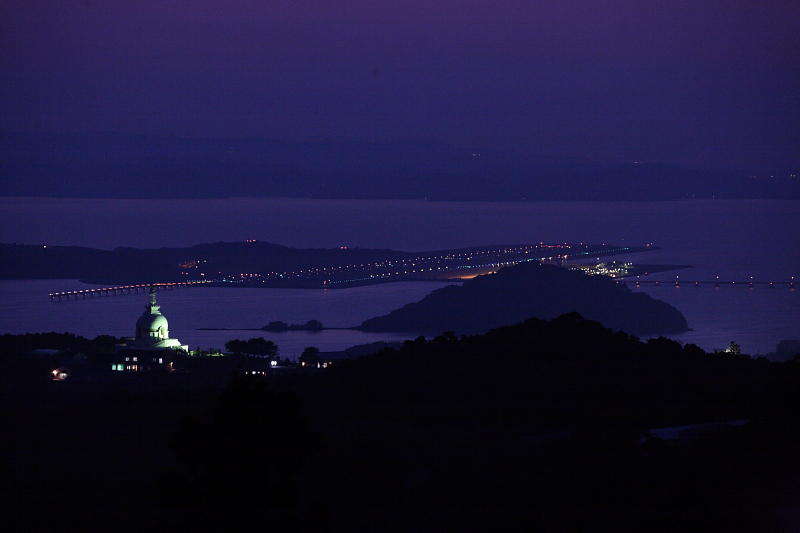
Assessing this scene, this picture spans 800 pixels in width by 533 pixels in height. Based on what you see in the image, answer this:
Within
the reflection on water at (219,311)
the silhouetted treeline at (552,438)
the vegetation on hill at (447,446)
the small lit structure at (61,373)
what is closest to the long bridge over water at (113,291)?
the reflection on water at (219,311)

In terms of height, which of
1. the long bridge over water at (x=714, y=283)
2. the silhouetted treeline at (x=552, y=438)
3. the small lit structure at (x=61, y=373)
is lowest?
the silhouetted treeline at (x=552, y=438)

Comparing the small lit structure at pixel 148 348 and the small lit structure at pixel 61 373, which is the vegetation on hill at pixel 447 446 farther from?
the small lit structure at pixel 148 348

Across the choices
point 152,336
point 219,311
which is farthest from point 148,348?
point 219,311

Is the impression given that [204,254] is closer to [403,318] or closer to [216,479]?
[403,318]

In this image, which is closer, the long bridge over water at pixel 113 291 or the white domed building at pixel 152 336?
the white domed building at pixel 152 336

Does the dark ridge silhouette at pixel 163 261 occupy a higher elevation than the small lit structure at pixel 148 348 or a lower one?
higher

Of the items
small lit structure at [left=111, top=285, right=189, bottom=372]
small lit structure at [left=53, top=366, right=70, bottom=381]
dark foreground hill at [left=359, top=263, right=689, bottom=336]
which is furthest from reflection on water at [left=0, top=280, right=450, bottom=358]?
small lit structure at [left=53, top=366, right=70, bottom=381]

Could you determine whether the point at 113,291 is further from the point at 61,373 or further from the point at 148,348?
the point at 61,373

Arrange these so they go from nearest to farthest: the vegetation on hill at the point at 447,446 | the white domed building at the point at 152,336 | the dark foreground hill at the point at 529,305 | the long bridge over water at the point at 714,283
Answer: the vegetation on hill at the point at 447,446 → the white domed building at the point at 152,336 → the dark foreground hill at the point at 529,305 → the long bridge over water at the point at 714,283
